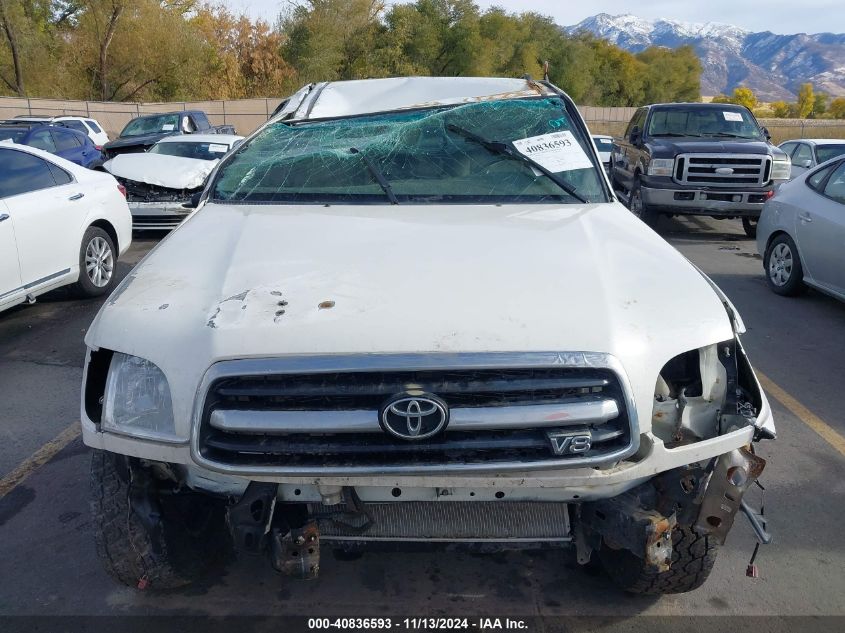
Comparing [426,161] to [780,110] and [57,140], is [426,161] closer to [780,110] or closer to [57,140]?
[57,140]

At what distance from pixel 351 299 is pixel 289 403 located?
414 mm

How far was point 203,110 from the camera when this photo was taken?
3259 centimetres

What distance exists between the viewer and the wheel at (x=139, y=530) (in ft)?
8.10

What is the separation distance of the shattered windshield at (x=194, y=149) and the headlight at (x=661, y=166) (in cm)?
654

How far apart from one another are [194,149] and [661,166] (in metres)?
7.22

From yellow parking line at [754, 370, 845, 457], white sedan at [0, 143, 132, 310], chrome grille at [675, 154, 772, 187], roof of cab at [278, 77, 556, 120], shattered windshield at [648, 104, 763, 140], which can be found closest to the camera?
roof of cab at [278, 77, 556, 120]

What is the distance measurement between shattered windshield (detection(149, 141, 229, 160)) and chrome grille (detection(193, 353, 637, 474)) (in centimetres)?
991

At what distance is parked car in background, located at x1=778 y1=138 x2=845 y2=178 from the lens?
12547 mm

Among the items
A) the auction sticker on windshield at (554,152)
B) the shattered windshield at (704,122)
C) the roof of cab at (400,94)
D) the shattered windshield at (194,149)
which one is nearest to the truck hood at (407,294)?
the auction sticker on windshield at (554,152)

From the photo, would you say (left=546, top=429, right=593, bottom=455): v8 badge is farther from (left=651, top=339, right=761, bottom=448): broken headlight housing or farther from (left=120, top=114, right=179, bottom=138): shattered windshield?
(left=120, top=114, right=179, bottom=138): shattered windshield

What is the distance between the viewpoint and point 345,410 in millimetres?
2127

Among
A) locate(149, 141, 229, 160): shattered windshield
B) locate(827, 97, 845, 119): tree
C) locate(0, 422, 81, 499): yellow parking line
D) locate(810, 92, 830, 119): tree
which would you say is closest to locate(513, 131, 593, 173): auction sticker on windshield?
locate(0, 422, 81, 499): yellow parking line

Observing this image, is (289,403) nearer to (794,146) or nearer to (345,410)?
(345,410)

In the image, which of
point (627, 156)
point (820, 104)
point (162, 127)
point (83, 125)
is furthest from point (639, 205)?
point (820, 104)
